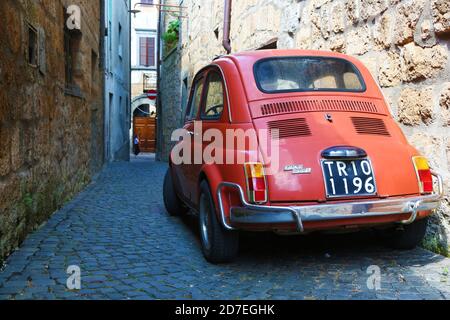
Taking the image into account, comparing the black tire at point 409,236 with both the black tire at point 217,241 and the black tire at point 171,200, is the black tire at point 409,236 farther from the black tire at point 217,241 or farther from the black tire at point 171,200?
the black tire at point 171,200

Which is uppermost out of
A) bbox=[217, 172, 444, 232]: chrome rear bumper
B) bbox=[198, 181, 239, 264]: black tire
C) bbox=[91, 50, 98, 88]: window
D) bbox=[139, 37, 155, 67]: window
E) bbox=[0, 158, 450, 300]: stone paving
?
bbox=[139, 37, 155, 67]: window

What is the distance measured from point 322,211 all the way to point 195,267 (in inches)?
43.4

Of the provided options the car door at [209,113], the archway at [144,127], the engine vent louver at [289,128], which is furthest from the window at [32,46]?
the archway at [144,127]

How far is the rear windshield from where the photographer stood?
13.7 feet

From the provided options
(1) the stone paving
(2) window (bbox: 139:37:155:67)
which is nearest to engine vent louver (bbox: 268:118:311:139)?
(1) the stone paving

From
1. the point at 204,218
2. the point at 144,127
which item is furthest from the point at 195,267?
the point at 144,127

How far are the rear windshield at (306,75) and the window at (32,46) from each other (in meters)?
2.22

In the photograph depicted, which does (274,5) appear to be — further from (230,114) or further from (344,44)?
(230,114)

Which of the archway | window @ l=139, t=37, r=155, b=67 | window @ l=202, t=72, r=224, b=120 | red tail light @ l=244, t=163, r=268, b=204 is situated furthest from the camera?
window @ l=139, t=37, r=155, b=67

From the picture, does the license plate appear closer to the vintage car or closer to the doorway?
the vintage car

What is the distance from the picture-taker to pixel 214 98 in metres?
4.55

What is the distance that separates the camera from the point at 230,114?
13.3 ft

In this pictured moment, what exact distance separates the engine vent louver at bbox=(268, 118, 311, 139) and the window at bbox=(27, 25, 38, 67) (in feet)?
8.31
